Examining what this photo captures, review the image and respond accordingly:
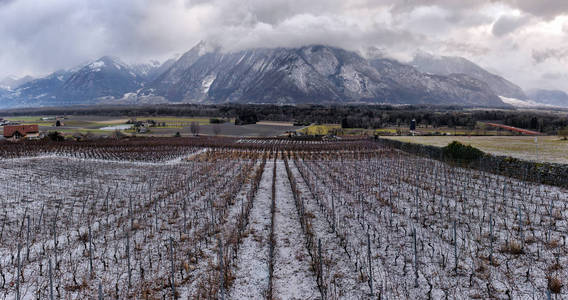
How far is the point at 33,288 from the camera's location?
864 cm

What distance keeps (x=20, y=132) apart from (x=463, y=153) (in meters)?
89.1

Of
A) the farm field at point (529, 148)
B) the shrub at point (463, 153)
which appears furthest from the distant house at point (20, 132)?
the farm field at point (529, 148)

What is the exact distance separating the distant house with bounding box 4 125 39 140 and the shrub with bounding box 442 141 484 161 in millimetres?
83542

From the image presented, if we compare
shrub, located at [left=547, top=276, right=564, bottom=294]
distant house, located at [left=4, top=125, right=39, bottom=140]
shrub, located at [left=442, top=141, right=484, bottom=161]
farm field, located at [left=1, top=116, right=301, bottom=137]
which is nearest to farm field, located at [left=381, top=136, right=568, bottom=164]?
shrub, located at [left=442, top=141, right=484, bottom=161]

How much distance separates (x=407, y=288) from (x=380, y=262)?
169 cm

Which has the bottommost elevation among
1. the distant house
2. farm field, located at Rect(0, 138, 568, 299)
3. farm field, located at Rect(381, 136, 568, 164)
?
farm field, located at Rect(0, 138, 568, 299)

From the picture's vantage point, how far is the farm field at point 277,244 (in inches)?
344

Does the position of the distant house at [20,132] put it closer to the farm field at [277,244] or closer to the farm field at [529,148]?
the farm field at [277,244]

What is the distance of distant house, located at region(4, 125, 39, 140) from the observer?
70500 mm

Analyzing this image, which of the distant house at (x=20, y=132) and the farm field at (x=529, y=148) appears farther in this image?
the distant house at (x=20, y=132)

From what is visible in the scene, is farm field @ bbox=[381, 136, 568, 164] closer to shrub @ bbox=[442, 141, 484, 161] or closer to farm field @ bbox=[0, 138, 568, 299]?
shrub @ bbox=[442, 141, 484, 161]

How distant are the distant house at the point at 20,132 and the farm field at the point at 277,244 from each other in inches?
2481

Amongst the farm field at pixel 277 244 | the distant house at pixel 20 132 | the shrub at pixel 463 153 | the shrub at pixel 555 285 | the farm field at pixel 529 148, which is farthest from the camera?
the distant house at pixel 20 132

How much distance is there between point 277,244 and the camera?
1198 cm
